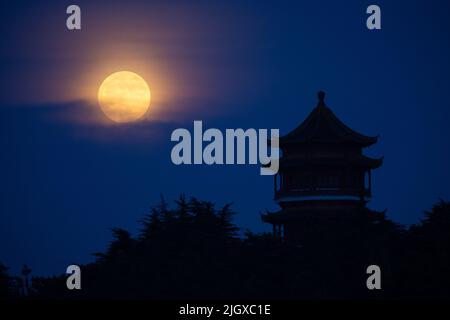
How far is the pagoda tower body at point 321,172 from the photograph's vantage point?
40.2 meters

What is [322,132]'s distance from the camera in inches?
1599

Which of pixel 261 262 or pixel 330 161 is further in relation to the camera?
pixel 330 161

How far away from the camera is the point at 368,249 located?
1261 inches

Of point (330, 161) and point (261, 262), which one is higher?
point (330, 161)

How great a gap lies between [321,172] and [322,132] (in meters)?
1.55

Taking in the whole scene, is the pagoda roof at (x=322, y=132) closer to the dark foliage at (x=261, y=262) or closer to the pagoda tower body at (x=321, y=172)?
the pagoda tower body at (x=321, y=172)

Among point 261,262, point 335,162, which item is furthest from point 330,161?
point 261,262

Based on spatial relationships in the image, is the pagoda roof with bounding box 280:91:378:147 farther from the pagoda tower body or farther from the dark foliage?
the dark foliage

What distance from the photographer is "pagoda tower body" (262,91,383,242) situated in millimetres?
40156

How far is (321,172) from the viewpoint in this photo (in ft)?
134

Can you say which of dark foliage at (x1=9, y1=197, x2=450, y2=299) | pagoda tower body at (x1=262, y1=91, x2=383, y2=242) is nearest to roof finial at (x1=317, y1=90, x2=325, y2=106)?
pagoda tower body at (x1=262, y1=91, x2=383, y2=242)

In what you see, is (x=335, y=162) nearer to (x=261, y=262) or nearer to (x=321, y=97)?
(x=321, y=97)
